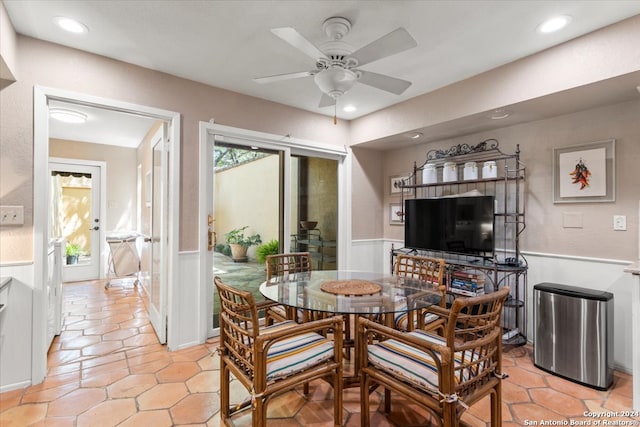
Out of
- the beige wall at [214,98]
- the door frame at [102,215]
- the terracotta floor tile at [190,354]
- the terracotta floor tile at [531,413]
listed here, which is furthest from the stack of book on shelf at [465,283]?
the door frame at [102,215]

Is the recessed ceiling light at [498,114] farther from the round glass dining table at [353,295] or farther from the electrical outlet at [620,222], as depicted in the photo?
the round glass dining table at [353,295]

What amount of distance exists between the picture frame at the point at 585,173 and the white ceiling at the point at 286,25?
3.20 ft

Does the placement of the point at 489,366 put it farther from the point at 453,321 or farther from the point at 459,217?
the point at 459,217

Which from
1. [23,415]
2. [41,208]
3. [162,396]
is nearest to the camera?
[23,415]

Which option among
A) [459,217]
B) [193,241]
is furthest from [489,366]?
[193,241]

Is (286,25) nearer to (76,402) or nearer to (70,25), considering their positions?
(70,25)

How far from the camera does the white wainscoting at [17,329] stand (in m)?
2.18

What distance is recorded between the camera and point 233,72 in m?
2.80

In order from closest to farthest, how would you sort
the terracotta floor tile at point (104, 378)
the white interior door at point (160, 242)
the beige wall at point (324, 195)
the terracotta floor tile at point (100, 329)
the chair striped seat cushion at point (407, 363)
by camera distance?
the chair striped seat cushion at point (407, 363)
the terracotta floor tile at point (104, 378)
the white interior door at point (160, 242)
the terracotta floor tile at point (100, 329)
the beige wall at point (324, 195)

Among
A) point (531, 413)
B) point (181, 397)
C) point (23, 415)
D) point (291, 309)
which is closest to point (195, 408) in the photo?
point (181, 397)

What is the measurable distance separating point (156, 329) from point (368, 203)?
2.93m

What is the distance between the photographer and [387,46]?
1.74 meters

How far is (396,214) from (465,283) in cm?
144

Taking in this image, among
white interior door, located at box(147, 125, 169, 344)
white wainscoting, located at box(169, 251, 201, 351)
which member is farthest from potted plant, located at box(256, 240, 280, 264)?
white interior door, located at box(147, 125, 169, 344)
